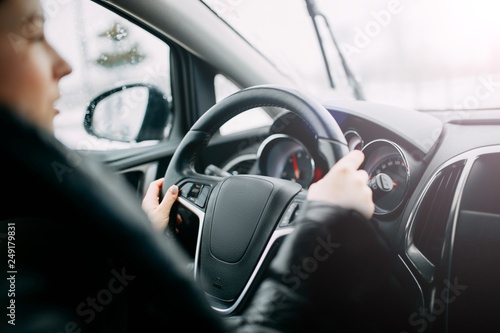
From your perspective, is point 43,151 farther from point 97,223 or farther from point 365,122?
point 365,122

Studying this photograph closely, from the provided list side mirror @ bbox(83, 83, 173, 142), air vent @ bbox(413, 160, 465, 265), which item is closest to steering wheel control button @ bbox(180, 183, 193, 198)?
air vent @ bbox(413, 160, 465, 265)

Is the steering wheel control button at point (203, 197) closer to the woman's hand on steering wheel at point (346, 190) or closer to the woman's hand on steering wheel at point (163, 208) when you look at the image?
the woman's hand on steering wheel at point (163, 208)

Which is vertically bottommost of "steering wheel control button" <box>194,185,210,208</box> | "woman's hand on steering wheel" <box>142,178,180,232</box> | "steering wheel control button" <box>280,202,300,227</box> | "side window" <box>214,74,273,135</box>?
"woman's hand on steering wheel" <box>142,178,180,232</box>

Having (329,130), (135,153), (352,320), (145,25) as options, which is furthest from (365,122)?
(135,153)

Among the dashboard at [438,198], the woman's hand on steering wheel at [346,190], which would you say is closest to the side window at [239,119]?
the dashboard at [438,198]

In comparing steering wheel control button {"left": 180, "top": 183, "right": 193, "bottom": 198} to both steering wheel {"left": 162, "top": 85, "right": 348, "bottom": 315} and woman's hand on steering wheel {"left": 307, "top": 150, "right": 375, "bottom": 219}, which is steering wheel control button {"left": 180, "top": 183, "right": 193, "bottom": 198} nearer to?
steering wheel {"left": 162, "top": 85, "right": 348, "bottom": 315}

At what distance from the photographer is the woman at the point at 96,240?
0.61 meters

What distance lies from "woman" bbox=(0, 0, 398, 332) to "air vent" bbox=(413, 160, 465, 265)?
0.52m

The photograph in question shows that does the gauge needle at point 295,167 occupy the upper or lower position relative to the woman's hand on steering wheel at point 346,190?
lower

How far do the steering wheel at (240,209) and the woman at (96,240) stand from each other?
0.23 meters

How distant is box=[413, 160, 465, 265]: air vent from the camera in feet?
4.67

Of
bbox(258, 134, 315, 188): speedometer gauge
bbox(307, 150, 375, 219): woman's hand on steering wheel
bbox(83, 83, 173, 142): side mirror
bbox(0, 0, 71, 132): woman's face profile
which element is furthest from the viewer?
bbox(83, 83, 173, 142): side mirror

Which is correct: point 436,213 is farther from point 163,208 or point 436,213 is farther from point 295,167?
point 163,208

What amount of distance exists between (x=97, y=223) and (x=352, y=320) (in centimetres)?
65
